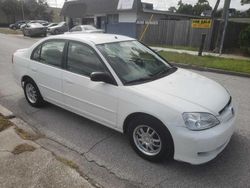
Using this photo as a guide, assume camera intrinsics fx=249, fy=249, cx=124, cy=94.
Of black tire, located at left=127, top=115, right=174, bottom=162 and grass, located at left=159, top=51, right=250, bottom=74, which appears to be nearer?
black tire, located at left=127, top=115, right=174, bottom=162

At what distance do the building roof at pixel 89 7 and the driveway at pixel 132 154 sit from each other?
20.5 metres

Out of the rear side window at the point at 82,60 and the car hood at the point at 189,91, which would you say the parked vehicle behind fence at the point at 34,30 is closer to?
the rear side window at the point at 82,60

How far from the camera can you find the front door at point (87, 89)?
359 centimetres

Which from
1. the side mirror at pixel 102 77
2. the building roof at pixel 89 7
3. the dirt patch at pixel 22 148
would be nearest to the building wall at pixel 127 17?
the building roof at pixel 89 7

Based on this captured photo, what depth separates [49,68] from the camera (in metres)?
4.55

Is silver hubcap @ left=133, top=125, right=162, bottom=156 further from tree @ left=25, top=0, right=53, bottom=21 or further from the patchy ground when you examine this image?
tree @ left=25, top=0, right=53, bottom=21

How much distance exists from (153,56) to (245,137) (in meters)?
2.02

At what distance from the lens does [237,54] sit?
13.8 m

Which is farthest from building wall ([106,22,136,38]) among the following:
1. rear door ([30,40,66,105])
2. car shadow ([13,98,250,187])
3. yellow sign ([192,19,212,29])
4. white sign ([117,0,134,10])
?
car shadow ([13,98,250,187])

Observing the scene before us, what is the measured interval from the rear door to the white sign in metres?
20.1

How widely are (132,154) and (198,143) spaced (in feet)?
3.40

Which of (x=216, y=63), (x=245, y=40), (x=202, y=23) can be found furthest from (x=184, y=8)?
(x=216, y=63)

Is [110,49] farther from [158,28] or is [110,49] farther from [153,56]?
[158,28]

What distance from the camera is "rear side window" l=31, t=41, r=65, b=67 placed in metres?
4.41
